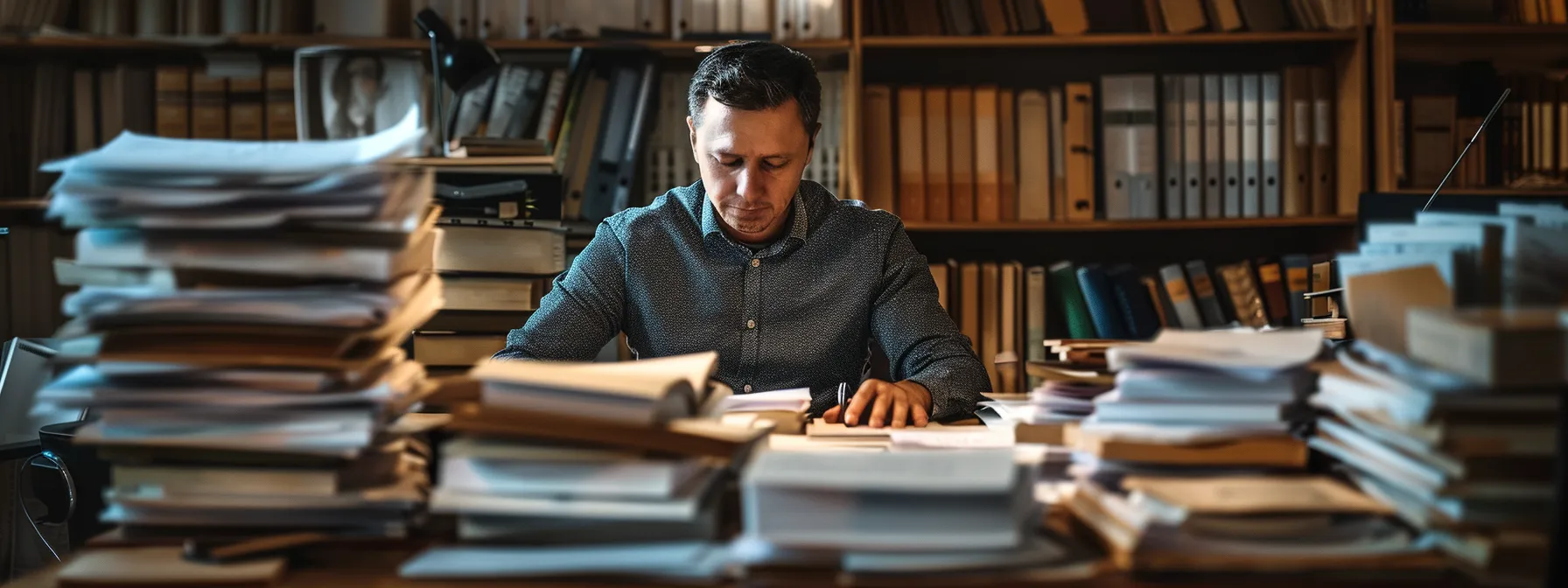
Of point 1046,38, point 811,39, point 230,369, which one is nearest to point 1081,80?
point 1046,38

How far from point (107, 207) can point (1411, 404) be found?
98 centimetres

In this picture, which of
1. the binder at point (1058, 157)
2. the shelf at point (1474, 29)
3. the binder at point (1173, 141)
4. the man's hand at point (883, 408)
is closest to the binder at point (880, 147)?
the binder at point (1058, 157)

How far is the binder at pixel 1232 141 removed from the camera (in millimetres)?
2828

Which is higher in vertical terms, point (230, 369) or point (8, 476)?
point (230, 369)

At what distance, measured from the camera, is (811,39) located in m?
2.80

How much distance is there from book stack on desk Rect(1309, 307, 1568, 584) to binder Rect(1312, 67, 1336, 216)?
6.98 ft

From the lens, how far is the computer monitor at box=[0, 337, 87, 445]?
2164mm

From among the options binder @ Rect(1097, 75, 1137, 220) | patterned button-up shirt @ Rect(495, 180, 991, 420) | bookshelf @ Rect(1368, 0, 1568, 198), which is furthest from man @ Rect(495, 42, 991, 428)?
bookshelf @ Rect(1368, 0, 1568, 198)

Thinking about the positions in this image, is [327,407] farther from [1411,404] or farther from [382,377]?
[1411,404]

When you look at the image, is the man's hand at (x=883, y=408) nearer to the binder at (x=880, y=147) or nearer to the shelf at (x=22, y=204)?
the binder at (x=880, y=147)

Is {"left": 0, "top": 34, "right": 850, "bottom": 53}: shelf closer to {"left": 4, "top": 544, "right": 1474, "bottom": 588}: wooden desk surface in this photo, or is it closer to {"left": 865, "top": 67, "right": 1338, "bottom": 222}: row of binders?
{"left": 865, "top": 67, "right": 1338, "bottom": 222}: row of binders

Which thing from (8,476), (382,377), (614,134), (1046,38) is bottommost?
(8,476)

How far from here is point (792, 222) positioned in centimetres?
199

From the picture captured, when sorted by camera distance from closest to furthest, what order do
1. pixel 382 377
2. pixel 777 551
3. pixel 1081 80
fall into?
1. pixel 777 551
2. pixel 382 377
3. pixel 1081 80
